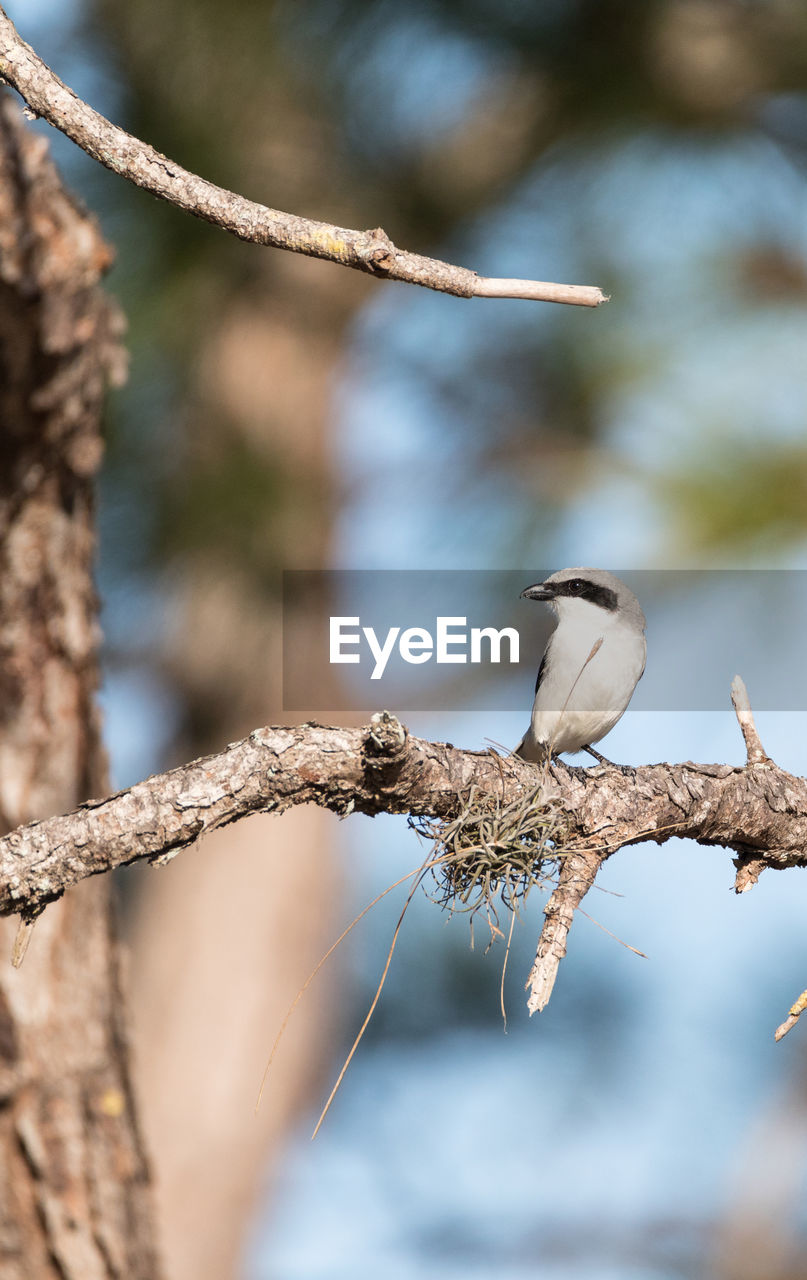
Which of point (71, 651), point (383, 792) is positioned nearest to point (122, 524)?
point (71, 651)

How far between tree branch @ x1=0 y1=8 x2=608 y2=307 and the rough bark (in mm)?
852

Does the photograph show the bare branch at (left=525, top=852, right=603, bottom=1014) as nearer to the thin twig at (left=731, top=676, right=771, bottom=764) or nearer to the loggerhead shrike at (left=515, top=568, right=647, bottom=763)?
the thin twig at (left=731, top=676, right=771, bottom=764)

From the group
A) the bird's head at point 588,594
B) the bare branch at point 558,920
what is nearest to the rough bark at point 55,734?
the bird's head at point 588,594

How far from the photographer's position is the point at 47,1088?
6.89ft

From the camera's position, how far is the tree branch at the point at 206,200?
107cm

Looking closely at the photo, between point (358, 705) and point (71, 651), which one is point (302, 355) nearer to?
point (358, 705)

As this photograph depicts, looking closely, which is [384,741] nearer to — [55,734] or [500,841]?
[500,841]

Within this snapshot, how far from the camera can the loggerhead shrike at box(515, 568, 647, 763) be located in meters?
2.30

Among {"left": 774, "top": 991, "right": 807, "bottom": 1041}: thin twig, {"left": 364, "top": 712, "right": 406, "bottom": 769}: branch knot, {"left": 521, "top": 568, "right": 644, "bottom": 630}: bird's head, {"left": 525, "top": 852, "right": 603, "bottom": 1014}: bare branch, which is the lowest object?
{"left": 774, "top": 991, "right": 807, "bottom": 1041}: thin twig

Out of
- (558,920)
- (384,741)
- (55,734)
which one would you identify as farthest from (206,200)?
(55,734)

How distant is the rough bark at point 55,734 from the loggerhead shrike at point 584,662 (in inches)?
36.1

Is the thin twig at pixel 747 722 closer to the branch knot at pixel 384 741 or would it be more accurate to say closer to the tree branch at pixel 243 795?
the tree branch at pixel 243 795

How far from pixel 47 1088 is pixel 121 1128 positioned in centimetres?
17

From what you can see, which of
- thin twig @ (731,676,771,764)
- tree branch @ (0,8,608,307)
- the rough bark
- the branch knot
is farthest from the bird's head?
tree branch @ (0,8,608,307)
